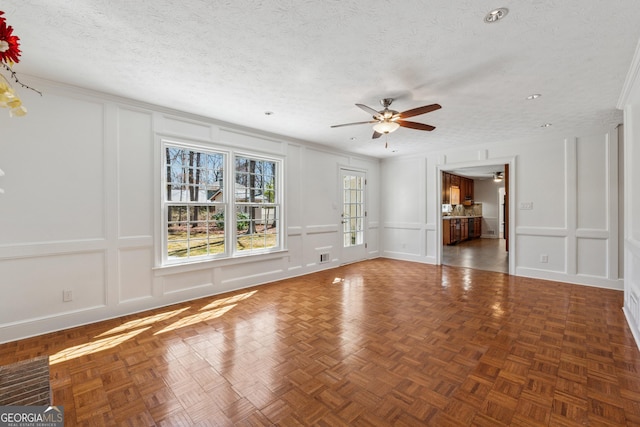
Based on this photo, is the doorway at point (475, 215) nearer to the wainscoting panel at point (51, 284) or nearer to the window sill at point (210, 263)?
the window sill at point (210, 263)

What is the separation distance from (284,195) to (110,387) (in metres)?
3.36

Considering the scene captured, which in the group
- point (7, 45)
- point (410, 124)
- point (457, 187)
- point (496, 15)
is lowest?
point (7, 45)

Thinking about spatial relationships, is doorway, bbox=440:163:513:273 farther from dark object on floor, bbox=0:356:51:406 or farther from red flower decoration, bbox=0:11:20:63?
red flower decoration, bbox=0:11:20:63

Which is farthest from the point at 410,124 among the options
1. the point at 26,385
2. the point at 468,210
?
the point at 468,210

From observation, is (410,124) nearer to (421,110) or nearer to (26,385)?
(421,110)

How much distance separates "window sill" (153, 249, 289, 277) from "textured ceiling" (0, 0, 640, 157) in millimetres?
1952

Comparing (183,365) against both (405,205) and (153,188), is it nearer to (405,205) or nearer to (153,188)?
(153,188)

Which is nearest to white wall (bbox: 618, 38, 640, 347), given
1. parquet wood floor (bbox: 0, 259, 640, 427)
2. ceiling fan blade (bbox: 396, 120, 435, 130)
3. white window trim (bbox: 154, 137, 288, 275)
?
parquet wood floor (bbox: 0, 259, 640, 427)

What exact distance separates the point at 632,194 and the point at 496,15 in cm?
256

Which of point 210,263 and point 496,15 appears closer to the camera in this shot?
point 496,15

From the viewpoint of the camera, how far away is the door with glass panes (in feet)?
20.2

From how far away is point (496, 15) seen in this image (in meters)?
1.86

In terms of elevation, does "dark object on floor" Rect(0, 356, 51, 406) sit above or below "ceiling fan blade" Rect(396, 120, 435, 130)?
below

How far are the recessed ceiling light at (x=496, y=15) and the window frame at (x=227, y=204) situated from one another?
334cm
